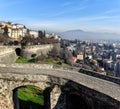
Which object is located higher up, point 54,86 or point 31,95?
point 54,86

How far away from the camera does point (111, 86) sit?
1650 centimetres

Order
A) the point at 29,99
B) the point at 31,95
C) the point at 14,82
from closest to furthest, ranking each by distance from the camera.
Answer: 1. the point at 14,82
2. the point at 29,99
3. the point at 31,95

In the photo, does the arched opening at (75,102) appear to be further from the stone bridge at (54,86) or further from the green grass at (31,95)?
the green grass at (31,95)

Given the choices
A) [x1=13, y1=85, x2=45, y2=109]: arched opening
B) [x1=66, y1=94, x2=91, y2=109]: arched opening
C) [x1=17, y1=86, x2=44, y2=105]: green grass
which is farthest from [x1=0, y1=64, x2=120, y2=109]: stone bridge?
[x1=17, y1=86, x2=44, y2=105]: green grass

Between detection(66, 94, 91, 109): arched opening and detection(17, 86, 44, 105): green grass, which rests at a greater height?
detection(66, 94, 91, 109): arched opening

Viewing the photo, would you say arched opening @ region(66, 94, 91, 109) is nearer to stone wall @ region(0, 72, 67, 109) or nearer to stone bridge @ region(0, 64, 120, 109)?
stone bridge @ region(0, 64, 120, 109)

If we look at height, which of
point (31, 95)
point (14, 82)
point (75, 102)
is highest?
point (14, 82)

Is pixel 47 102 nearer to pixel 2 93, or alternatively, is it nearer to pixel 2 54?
pixel 2 93

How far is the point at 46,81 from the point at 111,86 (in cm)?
393

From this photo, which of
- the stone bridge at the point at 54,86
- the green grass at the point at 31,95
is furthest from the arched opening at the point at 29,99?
the stone bridge at the point at 54,86

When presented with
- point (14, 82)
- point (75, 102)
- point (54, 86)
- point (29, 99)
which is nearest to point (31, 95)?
point (29, 99)

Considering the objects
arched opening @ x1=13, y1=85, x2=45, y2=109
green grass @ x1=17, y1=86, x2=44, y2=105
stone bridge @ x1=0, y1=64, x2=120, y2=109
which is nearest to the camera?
stone bridge @ x1=0, y1=64, x2=120, y2=109

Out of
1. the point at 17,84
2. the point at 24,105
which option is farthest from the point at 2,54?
the point at 17,84

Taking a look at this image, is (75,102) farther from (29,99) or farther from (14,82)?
(29,99)
